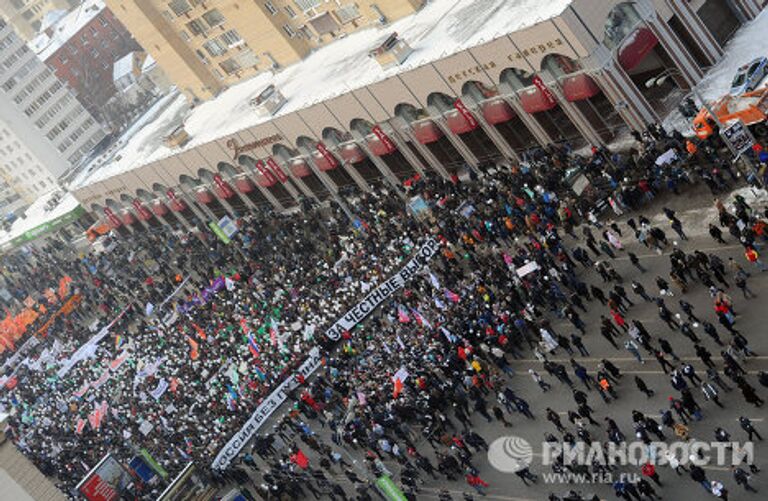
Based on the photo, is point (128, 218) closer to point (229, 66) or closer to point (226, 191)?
point (229, 66)

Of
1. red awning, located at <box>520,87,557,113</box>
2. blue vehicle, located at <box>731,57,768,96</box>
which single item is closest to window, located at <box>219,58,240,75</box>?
red awning, located at <box>520,87,557,113</box>

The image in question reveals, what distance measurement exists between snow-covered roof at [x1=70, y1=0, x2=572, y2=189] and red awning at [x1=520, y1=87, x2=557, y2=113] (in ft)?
10.5

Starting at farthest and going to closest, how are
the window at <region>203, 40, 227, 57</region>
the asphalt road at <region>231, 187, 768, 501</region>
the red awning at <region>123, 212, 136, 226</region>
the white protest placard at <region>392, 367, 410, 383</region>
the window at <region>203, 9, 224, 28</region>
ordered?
the red awning at <region>123, 212, 136, 226</region> → the window at <region>203, 40, 227, 57</region> → the window at <region>203, 9, 224, 28</region> → the white protest placard at <region>392, 367, 410, 383</region> → the asphalt road at <region>231, 187, 768, 501</region>

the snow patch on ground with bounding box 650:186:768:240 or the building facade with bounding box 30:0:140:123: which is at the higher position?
the building facade with bounding box 30:0:140:123

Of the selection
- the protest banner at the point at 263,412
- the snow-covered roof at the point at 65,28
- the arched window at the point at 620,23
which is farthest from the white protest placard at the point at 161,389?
the snow-covered roof at the point at 65,28

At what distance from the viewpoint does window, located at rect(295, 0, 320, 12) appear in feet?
242

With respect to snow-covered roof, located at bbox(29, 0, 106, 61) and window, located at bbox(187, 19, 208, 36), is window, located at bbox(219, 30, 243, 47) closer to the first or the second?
window, located at bbox(187, 19, 208, 36)

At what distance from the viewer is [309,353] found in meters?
47.9

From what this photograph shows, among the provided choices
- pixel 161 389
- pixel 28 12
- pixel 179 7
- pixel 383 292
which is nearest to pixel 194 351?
pixel 161 389

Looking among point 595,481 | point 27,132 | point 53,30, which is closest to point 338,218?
point 595,481

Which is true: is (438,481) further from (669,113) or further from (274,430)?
(669,113)

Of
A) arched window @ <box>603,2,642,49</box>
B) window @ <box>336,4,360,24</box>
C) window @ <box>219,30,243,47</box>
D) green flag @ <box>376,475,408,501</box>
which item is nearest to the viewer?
green flag @ <box>376,475,408,501</box>

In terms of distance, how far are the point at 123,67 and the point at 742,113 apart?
100 m

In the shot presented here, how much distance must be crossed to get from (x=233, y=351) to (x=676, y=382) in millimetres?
Result: 28422
